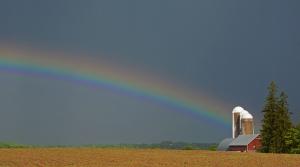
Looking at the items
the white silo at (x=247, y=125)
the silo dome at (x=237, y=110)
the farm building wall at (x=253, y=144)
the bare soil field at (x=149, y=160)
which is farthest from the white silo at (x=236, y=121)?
the bare soil field at (x=149, y=160)

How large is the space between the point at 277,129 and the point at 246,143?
17.2m

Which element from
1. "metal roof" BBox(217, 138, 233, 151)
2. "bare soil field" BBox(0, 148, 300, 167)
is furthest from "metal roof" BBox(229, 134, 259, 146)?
"bare soil field" BBox(0, 148, 300, 167)

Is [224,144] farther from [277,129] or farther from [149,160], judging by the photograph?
[149,160]

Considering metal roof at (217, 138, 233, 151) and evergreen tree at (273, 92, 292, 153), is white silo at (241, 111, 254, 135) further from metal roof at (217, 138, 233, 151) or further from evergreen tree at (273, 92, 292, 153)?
evergreen tree at (273, 92, 292, 153)

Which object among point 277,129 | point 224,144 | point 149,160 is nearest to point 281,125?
point 277,129

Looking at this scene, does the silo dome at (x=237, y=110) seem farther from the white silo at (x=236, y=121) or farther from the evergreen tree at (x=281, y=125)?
the evergreen tree at (x=281, y=125)

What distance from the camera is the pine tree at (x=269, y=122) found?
82750mm

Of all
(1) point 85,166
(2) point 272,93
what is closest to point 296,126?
Answer: (2) point 272,93

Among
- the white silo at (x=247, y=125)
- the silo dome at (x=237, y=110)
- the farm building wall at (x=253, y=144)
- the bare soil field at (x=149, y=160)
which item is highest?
the silo dome at (x=237, y=110)

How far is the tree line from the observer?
7894cm

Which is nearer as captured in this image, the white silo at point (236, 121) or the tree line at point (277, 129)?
the tree line at point (277, 129)

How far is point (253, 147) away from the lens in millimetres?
98312

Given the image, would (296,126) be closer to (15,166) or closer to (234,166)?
(234,166)

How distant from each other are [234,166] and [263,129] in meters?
50.2
